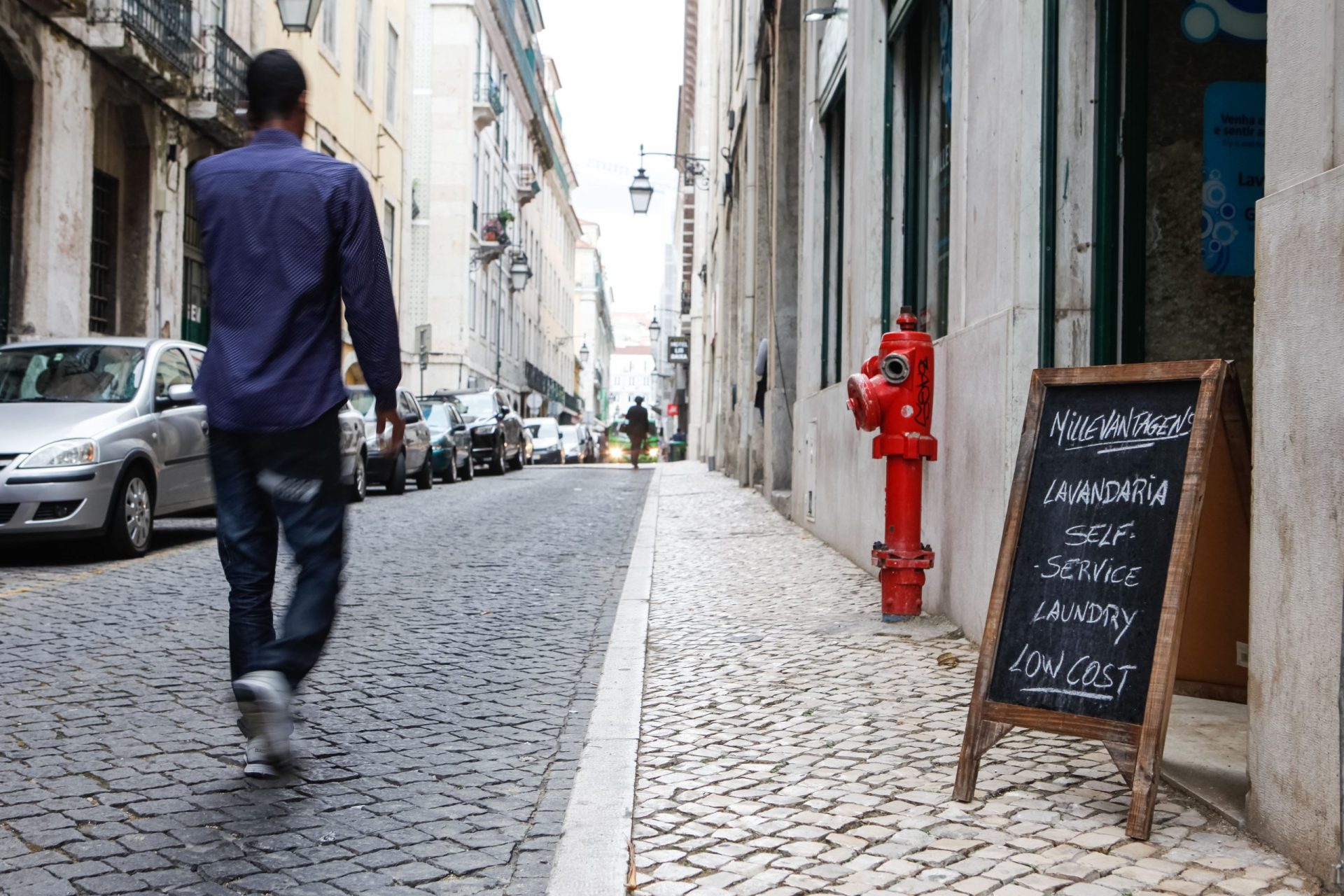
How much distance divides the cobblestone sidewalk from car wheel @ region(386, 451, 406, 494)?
39.4 ft

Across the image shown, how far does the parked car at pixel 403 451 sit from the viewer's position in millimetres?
17844

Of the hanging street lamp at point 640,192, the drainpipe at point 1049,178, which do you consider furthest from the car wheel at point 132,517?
the hanging street lamp at point 640,192

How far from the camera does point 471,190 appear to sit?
4347cm

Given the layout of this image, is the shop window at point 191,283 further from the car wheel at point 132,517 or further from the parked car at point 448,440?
the car wheel at point 132,517

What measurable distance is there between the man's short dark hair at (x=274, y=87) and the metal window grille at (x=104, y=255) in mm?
16210

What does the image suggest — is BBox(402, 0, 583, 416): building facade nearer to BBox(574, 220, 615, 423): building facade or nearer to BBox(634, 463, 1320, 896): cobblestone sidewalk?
BBox(634, 463, 1320, 896): cobblestone sidewalk

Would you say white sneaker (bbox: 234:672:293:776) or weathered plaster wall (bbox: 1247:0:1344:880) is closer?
weathered plaster wall (bbox: 1247:0:1344:880)

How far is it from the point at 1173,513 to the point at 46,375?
878 centimetres

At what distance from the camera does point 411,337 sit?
124ft

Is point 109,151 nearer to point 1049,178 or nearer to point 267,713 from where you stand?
point 1049,178

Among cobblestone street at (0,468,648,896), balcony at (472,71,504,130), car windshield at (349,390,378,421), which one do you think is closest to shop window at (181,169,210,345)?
car windshield at (349,390,378,421)

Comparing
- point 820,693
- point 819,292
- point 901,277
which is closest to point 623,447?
point 819,292

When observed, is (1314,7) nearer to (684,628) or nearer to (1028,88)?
(1028,88)

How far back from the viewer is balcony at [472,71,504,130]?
142 feet
